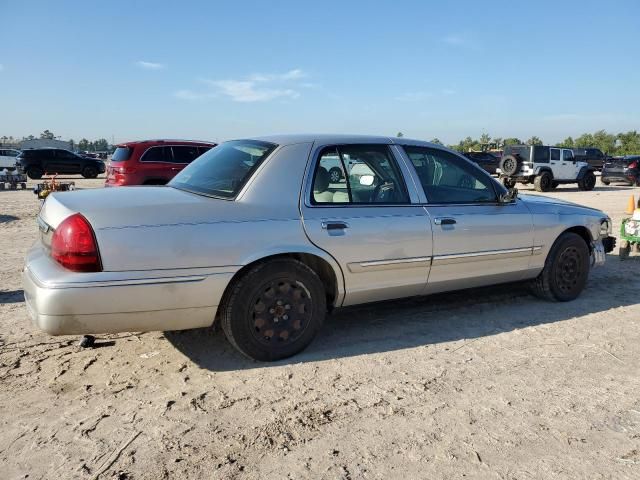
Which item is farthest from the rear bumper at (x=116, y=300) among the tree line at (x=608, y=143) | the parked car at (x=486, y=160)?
the tree line at (x=608, y=143)

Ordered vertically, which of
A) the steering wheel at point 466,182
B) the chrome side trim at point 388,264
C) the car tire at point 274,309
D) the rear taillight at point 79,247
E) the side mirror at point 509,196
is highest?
the steering wheel at point 466,182

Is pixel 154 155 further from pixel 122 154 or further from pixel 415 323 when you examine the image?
pixel 415 323

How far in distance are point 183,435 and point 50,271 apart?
127 centimetres

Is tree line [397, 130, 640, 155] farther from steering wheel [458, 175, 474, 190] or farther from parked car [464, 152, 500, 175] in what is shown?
steering wheel [458, 175, 474, 190]

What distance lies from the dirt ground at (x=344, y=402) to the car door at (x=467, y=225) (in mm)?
441

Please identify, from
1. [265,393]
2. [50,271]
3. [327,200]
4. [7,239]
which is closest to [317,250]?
[327,200]

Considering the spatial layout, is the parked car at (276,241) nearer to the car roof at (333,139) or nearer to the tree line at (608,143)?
the car roof at (333,139)

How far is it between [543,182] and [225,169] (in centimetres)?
1920

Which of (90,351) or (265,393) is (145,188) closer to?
(90,351)

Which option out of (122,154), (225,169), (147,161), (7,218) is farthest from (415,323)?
(7,218)

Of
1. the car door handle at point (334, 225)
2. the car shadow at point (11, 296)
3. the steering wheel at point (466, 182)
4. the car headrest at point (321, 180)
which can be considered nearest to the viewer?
the car door handle at point (334, 225)

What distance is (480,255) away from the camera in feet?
14.7

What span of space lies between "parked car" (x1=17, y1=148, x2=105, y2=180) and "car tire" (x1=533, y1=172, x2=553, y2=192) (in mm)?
21137

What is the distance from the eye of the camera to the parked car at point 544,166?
2039cm
